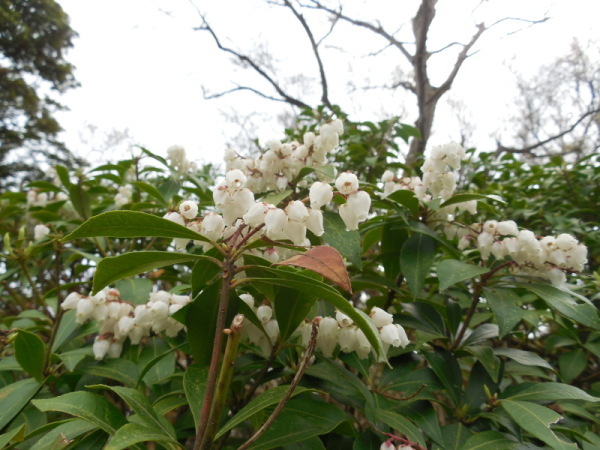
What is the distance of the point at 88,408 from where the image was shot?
82cm

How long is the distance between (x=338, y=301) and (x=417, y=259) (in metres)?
0.68

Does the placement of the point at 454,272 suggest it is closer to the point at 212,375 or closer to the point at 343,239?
the point at 343,239

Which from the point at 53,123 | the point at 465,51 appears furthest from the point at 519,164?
the point at 53,123

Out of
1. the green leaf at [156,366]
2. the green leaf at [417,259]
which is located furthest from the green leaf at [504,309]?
the green leaf at [156,366]

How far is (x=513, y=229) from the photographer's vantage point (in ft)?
4.21

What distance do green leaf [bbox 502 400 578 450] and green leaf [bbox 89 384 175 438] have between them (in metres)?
0.77

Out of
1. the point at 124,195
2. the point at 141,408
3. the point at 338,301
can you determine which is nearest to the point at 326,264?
the point at 338,301

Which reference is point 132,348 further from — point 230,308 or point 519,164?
point 519,164

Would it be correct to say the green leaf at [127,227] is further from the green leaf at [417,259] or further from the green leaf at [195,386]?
the green leaf at [417,259]

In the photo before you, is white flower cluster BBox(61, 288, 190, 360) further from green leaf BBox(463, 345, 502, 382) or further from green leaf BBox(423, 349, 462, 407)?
green leaf BBox(463, 345, 502, 382)

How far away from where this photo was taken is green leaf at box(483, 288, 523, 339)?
107cm

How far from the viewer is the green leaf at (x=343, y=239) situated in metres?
1.05

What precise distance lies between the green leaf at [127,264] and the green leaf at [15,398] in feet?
1.99

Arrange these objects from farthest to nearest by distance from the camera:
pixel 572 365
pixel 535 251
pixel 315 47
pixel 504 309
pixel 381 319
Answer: pixel 315 47
pixel 572 365
pixel 535 251
pixel 504 309
pixel 381 319
